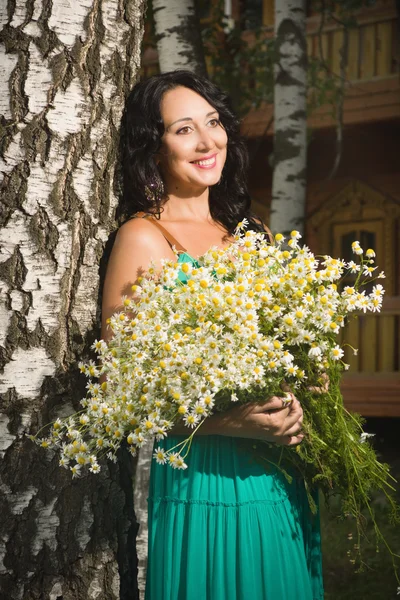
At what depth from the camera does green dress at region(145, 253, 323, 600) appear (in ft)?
7.74

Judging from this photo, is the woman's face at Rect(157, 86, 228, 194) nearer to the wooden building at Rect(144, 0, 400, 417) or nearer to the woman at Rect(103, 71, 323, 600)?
the woman at Rect(103, 71, 323, 600)

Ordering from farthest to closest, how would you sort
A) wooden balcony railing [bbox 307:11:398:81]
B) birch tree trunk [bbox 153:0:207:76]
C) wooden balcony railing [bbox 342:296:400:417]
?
1. wooden balcony railing [bbox 307:11:398:81]
2. wooden balcony railing [bbox 342:296:400:417]
3. birch tree trunk [bbox 153:0:207:76]

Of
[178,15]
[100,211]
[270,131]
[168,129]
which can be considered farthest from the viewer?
[270,131]

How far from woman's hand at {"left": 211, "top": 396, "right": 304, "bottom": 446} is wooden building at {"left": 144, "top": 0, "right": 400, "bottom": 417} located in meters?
6.66

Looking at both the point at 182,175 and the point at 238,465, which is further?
the point at 182,175

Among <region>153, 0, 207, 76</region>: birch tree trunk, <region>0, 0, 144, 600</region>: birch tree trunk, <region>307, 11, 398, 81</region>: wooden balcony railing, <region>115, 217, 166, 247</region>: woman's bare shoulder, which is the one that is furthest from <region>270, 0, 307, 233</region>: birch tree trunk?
<region>0, 0, 144, 600</region>: birch tree trunk

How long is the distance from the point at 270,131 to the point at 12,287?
7.72 metres

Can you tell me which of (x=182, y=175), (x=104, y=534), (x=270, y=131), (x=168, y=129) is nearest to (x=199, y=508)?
(x=104, y=534)

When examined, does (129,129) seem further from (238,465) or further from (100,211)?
(238,465)

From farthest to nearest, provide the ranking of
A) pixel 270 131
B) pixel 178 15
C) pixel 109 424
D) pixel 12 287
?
pixel 270 131, pixel 178 15, pixel 12 287, pixel 109 424

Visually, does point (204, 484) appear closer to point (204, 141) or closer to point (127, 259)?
point (127, 259)

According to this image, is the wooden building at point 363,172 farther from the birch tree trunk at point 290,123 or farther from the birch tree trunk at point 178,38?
the birch tree trunk at point 178,38

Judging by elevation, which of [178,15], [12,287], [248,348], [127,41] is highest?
[178,15]

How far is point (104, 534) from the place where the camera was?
2490 millimetres
